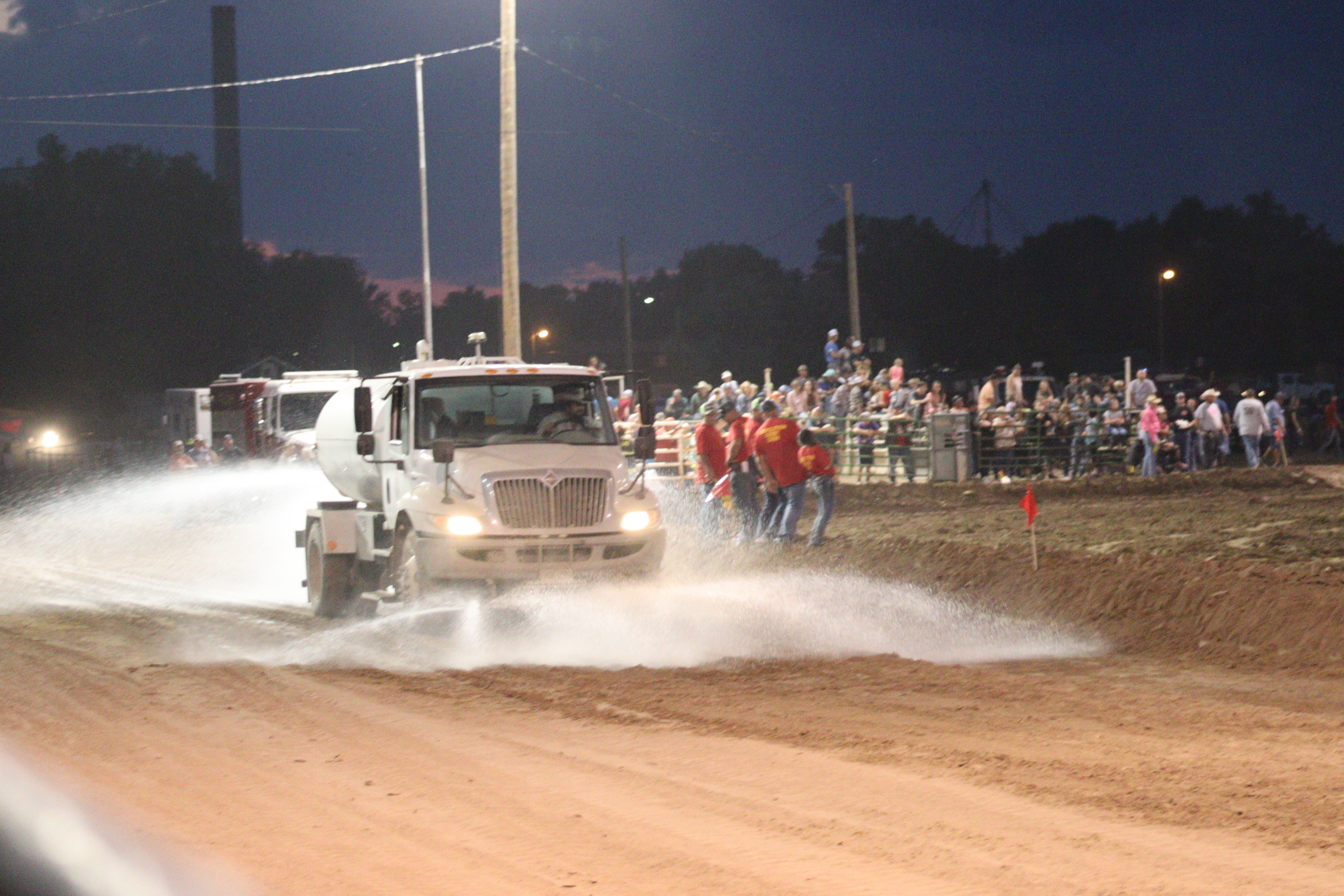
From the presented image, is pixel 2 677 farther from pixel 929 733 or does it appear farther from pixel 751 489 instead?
pixel 751 489

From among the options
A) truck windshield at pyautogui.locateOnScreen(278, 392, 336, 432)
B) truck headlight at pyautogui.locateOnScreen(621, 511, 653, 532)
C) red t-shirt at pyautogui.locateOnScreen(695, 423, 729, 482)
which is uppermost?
truck windshield at pyautogui.locateOnScreen(278, 392, 336, 432)

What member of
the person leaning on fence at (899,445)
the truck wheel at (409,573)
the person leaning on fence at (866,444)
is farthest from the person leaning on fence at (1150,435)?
the truck wheel at (409,573)

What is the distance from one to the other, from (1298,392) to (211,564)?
51103 mm

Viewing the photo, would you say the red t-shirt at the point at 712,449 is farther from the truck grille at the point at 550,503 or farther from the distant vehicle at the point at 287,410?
the truck grille at the point at 550,503

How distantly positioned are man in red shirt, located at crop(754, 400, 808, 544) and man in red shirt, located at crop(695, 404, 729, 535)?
72.7 inches

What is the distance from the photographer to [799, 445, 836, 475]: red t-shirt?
18203 millimetres

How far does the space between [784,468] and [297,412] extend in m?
10.8

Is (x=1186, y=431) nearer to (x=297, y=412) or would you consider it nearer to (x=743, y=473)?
(x=743, y=473)

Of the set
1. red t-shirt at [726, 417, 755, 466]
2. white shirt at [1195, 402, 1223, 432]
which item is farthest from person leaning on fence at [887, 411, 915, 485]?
red t-shirt at [726, 417, 755, 466]

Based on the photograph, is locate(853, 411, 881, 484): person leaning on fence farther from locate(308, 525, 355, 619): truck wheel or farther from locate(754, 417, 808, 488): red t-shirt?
locate(308, 525, 355, 619): truck wheel

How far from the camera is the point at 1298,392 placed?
60000 mm

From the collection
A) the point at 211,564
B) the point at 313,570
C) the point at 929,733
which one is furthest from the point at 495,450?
the point at 211,564

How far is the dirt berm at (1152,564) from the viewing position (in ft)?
39.0

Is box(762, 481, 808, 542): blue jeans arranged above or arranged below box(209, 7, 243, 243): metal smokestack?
below
